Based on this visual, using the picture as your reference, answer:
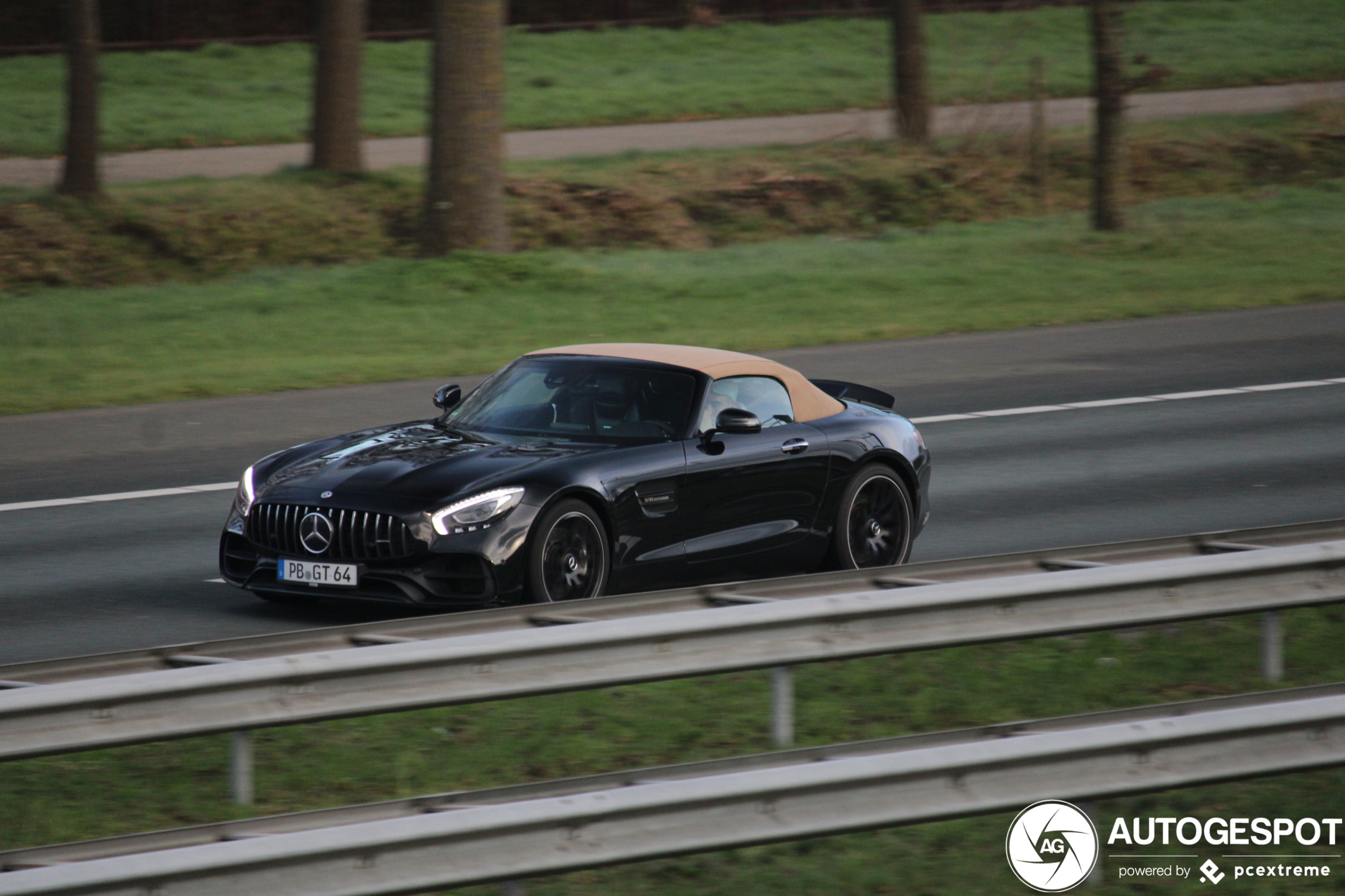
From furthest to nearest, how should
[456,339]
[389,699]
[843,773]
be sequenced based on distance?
1. [456,339]
2. [389,699]
3. [843,773]

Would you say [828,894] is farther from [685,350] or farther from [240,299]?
[240,299]

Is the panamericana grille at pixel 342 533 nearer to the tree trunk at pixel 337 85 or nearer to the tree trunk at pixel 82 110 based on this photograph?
the tree trunk at pixel 82 110

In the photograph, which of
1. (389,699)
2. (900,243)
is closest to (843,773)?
(389,699)

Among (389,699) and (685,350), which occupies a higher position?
(685,350)

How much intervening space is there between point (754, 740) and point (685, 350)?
3806 millimetres

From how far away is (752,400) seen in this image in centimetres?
1051

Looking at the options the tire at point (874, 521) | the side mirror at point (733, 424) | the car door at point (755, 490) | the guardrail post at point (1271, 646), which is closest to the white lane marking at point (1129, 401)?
the tire at point (874, 521)

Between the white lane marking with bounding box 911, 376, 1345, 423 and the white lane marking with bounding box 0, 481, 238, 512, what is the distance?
19.7 ft

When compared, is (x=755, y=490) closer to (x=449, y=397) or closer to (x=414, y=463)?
(x=414, y=463)

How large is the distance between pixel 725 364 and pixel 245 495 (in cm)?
276

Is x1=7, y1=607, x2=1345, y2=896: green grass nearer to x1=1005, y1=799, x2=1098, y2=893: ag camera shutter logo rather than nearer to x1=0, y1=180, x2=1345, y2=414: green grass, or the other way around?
x1=1005, y1=799, x2=1098, y2=893: ag camera shutter logo

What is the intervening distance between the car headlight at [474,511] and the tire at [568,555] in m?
0.19

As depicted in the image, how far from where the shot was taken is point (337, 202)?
27.3 meters

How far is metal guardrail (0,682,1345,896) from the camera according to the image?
14.6 ft
